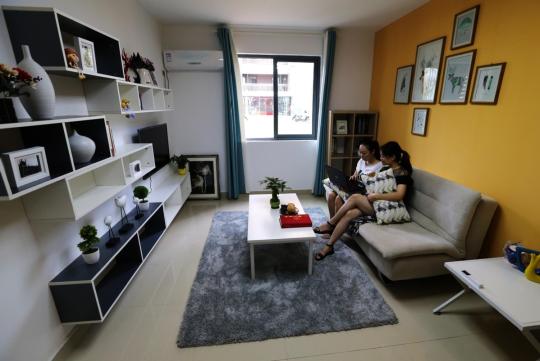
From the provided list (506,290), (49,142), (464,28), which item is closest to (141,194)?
(49,142)

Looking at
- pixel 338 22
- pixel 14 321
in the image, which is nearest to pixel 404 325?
pixel 14 321

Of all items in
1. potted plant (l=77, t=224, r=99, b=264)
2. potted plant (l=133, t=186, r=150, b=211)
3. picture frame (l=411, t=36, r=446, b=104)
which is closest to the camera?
potted plant (l=77, t=224, r=99, b=264)

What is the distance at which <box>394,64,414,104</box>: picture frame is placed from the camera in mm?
3051

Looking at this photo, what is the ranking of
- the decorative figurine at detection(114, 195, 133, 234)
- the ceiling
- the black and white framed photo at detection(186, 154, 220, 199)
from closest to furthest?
the decorative figurine at detection(114, 195, 133, 234) < the ceiling < the black and white framed photo at detection(186, 154, 220, 199)

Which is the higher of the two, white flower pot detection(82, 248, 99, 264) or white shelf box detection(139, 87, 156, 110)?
white shelf box detection(139, 87, 156, 110)

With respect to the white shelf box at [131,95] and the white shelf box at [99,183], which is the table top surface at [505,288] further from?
the white shelf box at [131,95]

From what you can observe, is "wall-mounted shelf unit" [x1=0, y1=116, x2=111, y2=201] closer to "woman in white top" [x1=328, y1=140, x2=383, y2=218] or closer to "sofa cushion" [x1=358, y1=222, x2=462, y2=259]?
"sofa cushion" [x1=358, y1=222, x2=462, y2=259]

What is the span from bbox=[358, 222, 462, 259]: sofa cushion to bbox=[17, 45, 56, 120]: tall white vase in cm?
227

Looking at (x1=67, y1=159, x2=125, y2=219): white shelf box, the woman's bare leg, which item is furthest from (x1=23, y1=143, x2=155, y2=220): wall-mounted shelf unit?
the woman's bare leg

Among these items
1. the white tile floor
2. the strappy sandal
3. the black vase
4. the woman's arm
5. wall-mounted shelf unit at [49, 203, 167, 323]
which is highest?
the black vase

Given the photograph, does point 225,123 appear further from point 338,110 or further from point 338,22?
point 338,22

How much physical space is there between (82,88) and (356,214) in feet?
8.11

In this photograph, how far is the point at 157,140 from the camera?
306 cm

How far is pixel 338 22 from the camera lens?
343 cm
